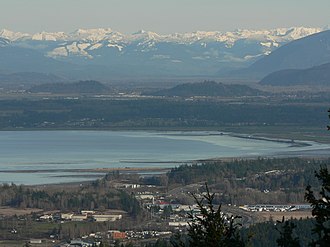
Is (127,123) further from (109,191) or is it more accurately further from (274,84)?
(274,84)

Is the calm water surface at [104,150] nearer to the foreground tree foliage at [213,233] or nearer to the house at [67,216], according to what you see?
the house at [67,216]

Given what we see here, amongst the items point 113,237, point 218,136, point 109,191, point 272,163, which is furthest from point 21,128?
point 113,237

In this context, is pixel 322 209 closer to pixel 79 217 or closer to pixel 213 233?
pixel 213 233

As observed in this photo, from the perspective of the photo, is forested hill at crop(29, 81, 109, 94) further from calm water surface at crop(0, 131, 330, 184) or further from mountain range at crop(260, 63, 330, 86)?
calm water surface at crop(0, 131, 330, 184)

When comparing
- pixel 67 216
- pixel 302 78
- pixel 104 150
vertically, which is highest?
pixel 302 78

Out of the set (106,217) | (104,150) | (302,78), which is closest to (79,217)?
(106,217)

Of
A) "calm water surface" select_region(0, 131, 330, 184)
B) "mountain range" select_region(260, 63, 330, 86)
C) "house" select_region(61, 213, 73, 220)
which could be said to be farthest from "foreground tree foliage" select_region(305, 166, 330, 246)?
"mountain range" select_region(260, 63, 330, 86)

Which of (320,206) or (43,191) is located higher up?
(320,206)
